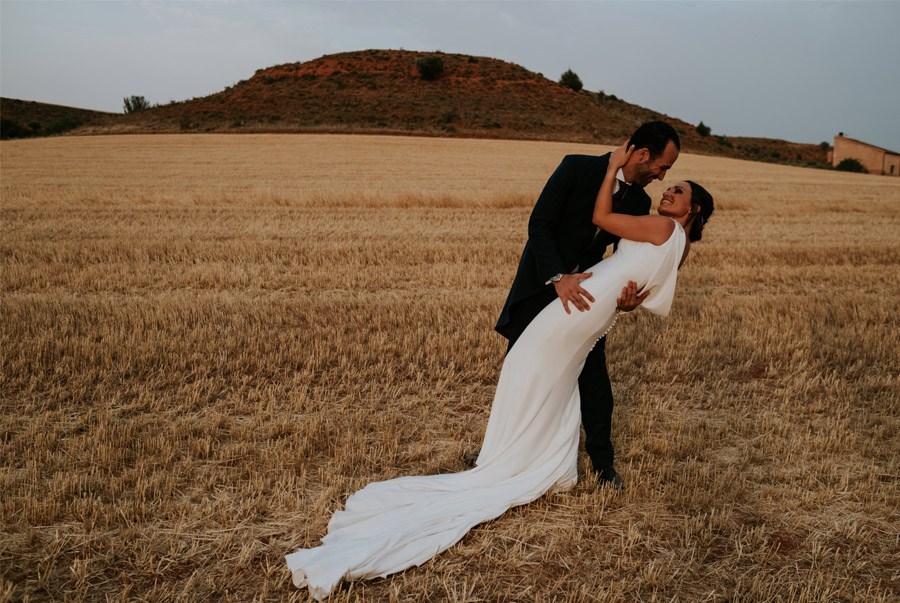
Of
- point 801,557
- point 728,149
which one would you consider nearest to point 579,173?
point 801,557

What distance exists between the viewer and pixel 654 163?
386 cm

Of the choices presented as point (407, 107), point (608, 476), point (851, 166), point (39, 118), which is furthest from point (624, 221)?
point (39, 118)

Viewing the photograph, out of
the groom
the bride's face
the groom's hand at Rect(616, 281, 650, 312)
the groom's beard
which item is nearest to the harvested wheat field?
the groom

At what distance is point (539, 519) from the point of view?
4.16 meters

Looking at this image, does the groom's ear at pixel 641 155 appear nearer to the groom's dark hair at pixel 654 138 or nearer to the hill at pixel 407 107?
the groom's dark hair at pixel 654 138

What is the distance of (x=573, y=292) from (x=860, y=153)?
76878 millimetres

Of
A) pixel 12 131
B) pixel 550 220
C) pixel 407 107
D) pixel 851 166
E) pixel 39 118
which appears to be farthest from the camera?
pixel 39 118

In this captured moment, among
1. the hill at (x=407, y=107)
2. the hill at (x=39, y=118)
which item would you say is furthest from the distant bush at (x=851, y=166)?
the hill at (x=39, y=118)

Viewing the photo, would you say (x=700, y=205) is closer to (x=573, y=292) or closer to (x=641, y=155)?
(x=641, y=155)

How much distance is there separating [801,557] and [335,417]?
11.3 ft

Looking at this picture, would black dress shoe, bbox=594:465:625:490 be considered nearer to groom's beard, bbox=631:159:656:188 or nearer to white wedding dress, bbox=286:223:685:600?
white wedding dress, bbox=286:223:685:600

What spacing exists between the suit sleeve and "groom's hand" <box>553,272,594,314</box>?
8cm

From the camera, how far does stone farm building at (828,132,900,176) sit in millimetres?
64062

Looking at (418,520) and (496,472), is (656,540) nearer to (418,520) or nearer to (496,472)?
(496,472)
